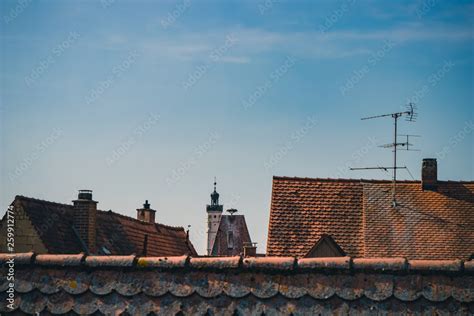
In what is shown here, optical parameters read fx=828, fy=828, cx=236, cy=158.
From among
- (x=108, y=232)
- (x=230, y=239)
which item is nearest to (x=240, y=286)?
(x=108, y=232)

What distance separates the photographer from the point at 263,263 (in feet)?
19.6

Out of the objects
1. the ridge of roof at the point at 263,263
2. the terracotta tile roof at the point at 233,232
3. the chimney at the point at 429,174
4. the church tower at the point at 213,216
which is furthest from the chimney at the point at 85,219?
the church tower at the point at 213,216

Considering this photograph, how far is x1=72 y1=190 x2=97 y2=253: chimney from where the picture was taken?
30578 millimetres

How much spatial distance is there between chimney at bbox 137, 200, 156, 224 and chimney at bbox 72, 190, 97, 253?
10215 mm

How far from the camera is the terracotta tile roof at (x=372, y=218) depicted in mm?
29922

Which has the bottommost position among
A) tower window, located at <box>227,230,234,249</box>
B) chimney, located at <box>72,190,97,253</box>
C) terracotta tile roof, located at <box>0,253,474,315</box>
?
terracotta tile roof, located at <box>0,253,474,315</box>

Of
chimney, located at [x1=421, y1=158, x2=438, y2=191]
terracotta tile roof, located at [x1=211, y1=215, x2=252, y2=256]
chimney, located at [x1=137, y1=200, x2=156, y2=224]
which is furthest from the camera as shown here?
terracotta tile roof, located at [x1=211, y1=215, x2=252, y2=256]

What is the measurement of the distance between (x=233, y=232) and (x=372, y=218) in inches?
1670

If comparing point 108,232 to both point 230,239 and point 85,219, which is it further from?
point 230,239

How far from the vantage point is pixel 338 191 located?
32594mm

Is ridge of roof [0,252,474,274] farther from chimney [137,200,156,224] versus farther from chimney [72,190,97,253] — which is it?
chimney [137,200,156,224]

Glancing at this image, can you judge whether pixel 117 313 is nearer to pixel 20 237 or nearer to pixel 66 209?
pixel 20 237

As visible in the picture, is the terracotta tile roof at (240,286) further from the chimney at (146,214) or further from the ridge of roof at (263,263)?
the chimney at (146,214)

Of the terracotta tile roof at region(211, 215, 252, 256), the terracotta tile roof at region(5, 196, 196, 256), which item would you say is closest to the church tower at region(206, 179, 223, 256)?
the terracotta tile roof at region(211, 215, 252, 256)
